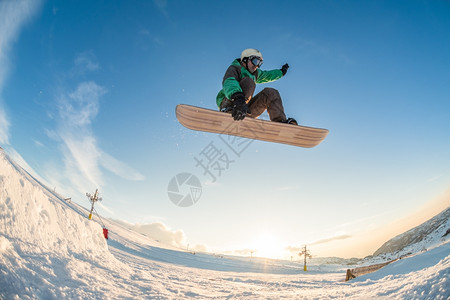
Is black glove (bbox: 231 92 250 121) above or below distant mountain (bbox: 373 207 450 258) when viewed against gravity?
above

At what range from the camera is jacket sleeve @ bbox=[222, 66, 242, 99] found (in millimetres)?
3633

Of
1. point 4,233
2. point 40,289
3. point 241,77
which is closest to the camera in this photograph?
point 40,289

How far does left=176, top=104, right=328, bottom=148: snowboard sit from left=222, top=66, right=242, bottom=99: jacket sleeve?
567 millimetres

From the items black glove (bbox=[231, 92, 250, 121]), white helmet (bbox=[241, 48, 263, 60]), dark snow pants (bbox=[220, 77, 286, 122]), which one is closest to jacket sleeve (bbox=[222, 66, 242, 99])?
black glove (bbox=[231, 92, 250, 121])

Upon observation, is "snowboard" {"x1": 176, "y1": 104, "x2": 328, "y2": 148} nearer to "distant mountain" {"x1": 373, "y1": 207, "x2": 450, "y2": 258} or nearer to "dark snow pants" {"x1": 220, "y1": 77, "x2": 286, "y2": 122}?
"dark snow pants" {"x1": 220, "y1": 77, "x2": 286, "y2": 122}

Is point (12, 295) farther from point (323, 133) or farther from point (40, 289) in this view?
point (323, 133)

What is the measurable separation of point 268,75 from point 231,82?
166 centimetres

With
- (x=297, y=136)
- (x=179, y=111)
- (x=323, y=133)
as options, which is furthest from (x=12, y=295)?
(x=323, y=133)

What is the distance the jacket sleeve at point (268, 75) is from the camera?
4.95 m

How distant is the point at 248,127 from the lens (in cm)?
462

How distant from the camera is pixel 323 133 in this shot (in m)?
4.71

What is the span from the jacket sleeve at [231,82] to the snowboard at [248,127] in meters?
0.57

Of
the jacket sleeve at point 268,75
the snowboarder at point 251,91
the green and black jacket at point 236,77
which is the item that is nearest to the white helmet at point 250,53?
the snowboarder at point 251,91

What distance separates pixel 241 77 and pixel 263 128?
115 centimetres
